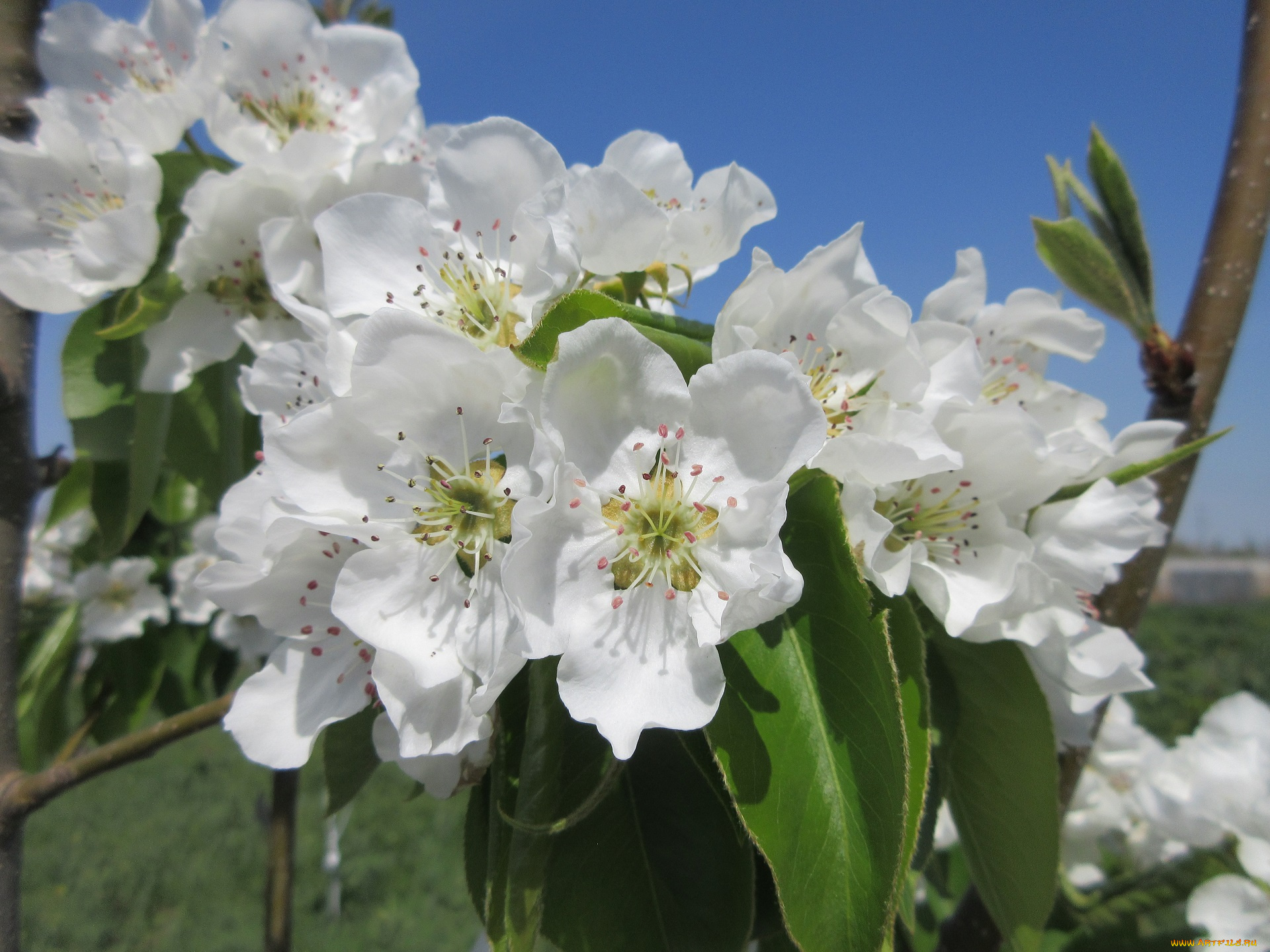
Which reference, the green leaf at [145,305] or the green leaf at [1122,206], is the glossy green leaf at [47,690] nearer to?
the green leaf at [145,305]

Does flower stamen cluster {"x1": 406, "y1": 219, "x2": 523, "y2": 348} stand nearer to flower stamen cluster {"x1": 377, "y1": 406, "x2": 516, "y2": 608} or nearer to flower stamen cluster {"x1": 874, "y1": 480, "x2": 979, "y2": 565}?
flower stamen cluster {"x1": 377, "y1": 406, "x2": 516, "y2": 608}

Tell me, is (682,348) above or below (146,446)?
above

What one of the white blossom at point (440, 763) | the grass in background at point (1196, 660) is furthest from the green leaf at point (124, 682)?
the grass in background at point (1196, 660)

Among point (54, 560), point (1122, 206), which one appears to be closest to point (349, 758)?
point (1122, 206)

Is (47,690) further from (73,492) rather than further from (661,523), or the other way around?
(661,523)

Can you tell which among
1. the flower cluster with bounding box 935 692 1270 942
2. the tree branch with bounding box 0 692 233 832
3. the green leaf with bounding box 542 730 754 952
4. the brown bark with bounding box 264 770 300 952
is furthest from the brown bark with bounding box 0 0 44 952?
the flower cluster with bounding box 935 692 1270 942

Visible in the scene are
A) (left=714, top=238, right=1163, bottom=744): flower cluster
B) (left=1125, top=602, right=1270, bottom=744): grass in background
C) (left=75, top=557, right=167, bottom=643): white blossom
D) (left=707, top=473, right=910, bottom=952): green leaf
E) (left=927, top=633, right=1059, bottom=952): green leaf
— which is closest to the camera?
(left=707, top=473, right=910, bottom=952): green leaf

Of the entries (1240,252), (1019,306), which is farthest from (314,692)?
(1240,252)
